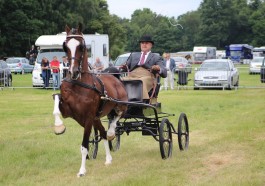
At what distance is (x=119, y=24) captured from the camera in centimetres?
10012

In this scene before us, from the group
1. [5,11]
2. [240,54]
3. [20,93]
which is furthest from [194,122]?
[240,54]

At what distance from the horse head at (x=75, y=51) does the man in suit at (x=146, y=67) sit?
2.22 meters

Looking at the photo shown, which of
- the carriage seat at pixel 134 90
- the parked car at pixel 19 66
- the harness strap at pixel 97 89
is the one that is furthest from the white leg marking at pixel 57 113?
the parked car at pixel 19 66

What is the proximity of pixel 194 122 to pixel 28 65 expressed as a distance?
44.4 m

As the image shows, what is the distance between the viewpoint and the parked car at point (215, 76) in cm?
3231

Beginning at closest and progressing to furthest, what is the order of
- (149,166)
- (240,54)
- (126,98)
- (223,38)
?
(149,166), (126,98), (240,54), (223,38)

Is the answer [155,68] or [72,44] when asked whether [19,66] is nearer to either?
[155,68]

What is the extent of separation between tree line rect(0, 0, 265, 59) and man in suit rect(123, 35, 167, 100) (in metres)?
7.34

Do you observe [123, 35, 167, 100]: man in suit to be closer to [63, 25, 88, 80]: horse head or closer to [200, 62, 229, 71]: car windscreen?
[63, 25, 88, 80]: horse head

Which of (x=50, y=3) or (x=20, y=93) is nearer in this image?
(x=20, y=93)

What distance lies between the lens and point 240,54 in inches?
4129

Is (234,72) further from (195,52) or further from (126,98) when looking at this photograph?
(195,52)

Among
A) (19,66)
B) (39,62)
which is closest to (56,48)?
(39,62)

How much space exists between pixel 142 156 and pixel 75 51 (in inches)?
121
